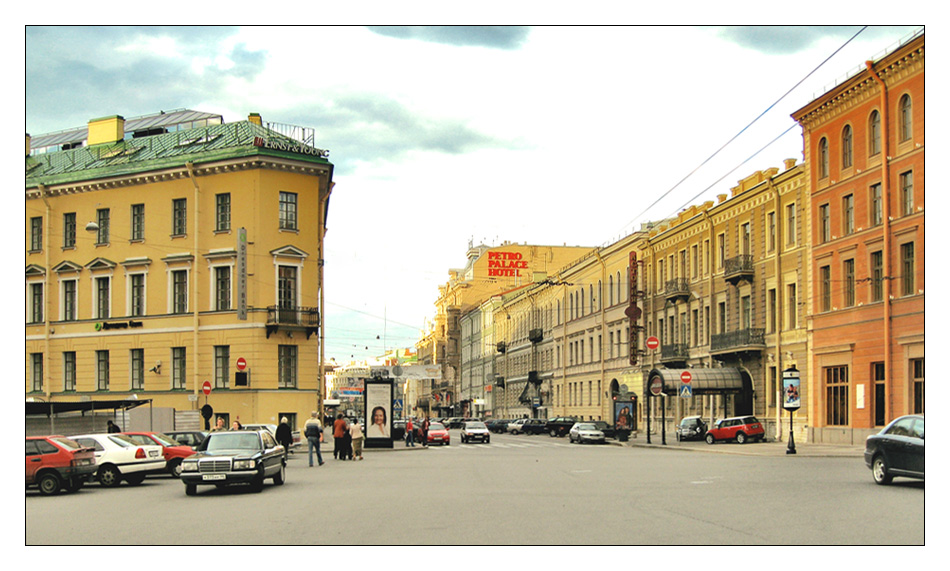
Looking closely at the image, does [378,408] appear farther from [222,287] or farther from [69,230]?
[69,230]

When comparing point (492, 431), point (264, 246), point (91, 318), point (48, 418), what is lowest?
point (492, 431)

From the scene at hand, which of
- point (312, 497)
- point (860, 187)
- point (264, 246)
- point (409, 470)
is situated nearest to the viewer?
point (312, 497)

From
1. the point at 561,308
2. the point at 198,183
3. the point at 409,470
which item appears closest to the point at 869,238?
the point at 409,470

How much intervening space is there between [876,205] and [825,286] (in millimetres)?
5580

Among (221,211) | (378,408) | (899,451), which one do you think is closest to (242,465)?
(899,451)

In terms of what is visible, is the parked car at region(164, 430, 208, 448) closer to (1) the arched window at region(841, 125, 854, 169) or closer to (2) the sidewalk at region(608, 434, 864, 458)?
(2) the sidewalk at region(608, 434, 864, 458)

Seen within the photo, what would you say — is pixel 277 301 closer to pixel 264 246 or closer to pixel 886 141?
pixel 264 246

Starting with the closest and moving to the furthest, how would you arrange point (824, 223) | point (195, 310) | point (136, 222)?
point (824, 223), point (195, 310), point (136, 222)

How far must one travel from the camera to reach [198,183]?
4859cm

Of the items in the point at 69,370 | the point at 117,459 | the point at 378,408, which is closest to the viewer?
the point at 117,459

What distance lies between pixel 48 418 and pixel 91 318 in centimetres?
1252

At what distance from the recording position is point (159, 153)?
51.0 meters

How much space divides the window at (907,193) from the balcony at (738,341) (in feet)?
47.9

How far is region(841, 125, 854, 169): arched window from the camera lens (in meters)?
41.7
